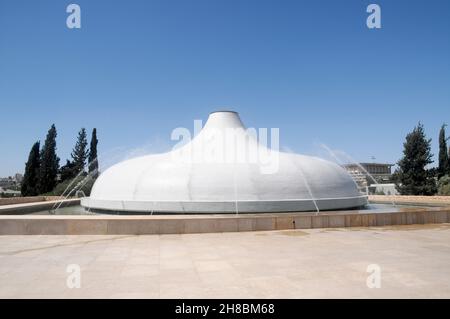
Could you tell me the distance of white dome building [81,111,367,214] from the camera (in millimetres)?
15969

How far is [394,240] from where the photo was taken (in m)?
9.93

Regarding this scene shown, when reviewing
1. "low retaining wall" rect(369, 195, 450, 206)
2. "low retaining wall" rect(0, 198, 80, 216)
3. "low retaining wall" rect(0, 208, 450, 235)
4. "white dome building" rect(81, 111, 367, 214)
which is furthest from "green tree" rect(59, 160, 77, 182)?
"low retaining wall" rect(0, 208, 450, 235)

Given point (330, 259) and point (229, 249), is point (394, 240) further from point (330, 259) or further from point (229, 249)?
point (229, 249)

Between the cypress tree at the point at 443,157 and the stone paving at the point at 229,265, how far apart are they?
1541 inches

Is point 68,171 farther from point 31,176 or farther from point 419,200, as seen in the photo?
point 419,200

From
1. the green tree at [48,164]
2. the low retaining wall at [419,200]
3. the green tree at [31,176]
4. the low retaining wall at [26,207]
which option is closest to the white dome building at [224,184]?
the low retaining wall at [26,207]

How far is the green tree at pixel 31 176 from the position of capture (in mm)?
45219

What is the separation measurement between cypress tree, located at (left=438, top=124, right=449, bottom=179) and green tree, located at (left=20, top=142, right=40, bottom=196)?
158ft

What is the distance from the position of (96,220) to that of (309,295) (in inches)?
301

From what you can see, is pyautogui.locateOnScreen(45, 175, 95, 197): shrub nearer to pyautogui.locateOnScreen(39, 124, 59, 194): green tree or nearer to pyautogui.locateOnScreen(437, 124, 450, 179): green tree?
pyautogui.locateOnScreen(39, 124, 59, 194): green tree

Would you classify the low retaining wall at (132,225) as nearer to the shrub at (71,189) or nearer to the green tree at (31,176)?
the shrub at (71,189)

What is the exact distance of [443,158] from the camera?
149 ft

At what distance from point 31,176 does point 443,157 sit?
49954mm
